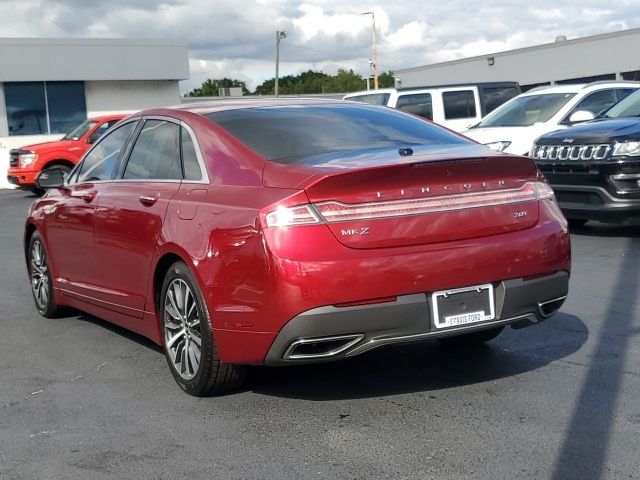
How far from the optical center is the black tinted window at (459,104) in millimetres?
17734

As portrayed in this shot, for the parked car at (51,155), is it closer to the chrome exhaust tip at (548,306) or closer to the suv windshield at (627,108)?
the suv windshield at (627,108)

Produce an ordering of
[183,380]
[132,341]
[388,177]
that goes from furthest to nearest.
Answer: [132,341] < [183,380] < [388,177]

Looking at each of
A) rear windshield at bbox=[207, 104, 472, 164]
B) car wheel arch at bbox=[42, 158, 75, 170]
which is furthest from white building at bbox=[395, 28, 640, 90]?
rear windshield at bbox=[207, 104, 472, 164]

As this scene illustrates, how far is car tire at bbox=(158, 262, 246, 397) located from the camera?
15.8 feet

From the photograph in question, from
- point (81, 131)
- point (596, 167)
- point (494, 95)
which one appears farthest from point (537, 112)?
point (81, 131)

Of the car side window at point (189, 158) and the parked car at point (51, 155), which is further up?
the car side window at point (189, 158)

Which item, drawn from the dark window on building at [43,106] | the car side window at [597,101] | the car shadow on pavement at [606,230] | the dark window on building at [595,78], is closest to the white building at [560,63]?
the dark window on building at [595,78]

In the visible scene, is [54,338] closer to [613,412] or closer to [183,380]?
[183,380]

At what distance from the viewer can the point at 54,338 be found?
6809 mm

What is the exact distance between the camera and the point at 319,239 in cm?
432

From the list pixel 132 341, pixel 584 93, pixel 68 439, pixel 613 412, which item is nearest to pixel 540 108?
pixel 584 93

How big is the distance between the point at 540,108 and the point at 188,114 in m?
9.01

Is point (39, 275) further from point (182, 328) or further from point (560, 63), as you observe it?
point (560, 63)

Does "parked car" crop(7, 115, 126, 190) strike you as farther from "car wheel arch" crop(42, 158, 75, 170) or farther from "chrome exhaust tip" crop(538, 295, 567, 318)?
"chrome exhaust tip" crop(538, 295, 567, 318)
